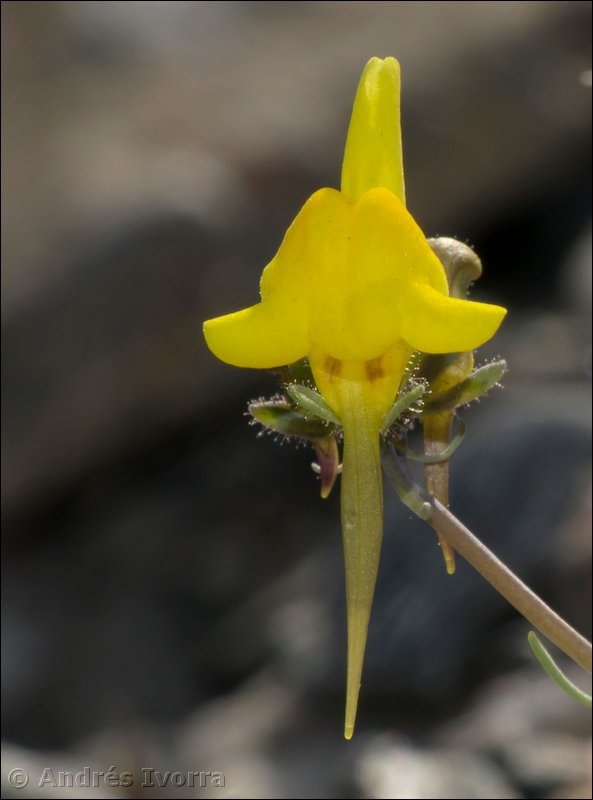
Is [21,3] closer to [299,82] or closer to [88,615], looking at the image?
[299,82]

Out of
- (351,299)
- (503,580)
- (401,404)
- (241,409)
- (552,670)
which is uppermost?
(351,299)

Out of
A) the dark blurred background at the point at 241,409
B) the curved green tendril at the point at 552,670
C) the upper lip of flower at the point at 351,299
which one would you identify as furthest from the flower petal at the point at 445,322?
the dark blurred background at the point at 241,409

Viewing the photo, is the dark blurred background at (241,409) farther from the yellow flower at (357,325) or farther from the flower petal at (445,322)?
the flower petal at (445,322)

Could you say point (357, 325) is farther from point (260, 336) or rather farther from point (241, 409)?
point (241, 409)

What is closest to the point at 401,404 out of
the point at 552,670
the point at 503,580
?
the point at 503,580

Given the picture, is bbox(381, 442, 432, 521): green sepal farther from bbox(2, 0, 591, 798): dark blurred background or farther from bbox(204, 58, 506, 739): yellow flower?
bbox(2, 0, 591, 798): dark blurred background

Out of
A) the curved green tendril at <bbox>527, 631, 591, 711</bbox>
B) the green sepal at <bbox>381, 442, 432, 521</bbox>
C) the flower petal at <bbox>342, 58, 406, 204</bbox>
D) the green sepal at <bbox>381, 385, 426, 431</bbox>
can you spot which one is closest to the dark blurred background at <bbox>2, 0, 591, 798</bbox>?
the curved green tendril at <bbox>527, 631, 591, 711</bbox>
